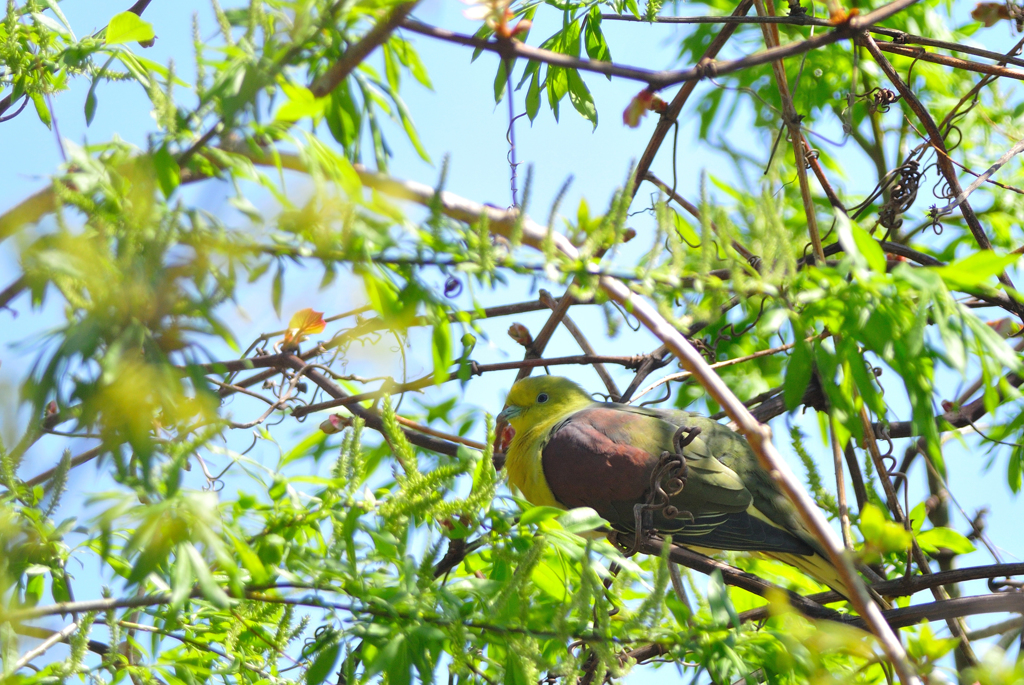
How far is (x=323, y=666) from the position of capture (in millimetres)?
1492

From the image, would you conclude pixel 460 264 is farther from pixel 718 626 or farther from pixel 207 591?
pixel 718 626

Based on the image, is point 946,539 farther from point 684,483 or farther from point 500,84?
point 500,84

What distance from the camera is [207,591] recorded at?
43.7 inches

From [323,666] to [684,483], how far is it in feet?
4.98

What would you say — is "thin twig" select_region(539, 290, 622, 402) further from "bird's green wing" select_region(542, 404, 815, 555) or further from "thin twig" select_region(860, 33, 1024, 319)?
"thin twig" select_region(860, 33, 1024, 319)

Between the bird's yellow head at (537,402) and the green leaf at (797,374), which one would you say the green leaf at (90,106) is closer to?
the green leaf at (797,374)

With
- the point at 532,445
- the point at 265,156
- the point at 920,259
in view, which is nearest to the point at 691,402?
the point at 532,445

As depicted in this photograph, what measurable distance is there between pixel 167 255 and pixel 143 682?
1.20 metres

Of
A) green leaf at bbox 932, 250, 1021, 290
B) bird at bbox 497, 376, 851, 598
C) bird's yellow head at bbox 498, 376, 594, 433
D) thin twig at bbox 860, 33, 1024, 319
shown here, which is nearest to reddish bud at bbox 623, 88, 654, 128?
green leaf at bbox 932, 250, 1021, 290

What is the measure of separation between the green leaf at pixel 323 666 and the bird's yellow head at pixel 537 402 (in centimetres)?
213

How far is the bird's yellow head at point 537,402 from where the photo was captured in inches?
143

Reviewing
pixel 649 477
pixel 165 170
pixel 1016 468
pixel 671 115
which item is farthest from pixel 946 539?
pixel 165 170

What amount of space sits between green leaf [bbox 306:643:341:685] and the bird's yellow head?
2.13 m

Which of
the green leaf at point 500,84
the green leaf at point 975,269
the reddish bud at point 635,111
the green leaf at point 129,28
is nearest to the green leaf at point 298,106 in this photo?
the green leaf at point 129,28
